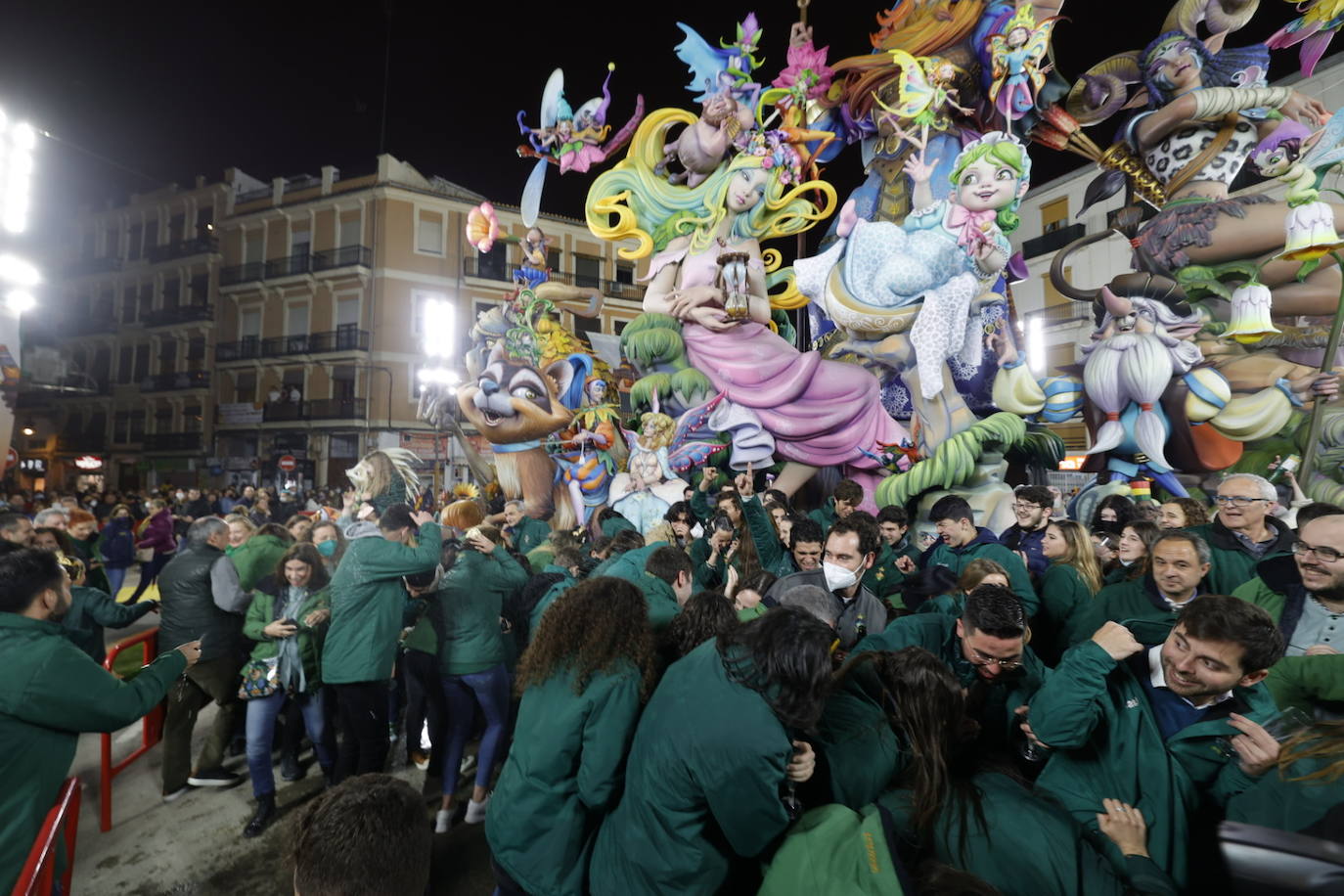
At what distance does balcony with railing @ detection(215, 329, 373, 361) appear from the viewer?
25.0 metres

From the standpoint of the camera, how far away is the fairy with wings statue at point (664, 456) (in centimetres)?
922

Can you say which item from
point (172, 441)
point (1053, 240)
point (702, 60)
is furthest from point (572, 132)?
point (172, 441)

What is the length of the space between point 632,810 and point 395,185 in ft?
91.4

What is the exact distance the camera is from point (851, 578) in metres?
3.11

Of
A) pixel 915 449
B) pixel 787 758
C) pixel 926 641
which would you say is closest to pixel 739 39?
pixel 915 449

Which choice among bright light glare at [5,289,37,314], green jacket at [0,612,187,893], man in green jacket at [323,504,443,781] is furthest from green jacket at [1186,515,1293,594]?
bright light glare at [5,289,37,314]

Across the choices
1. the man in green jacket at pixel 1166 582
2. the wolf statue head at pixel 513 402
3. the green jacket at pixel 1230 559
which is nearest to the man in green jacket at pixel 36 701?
the man in green jacket at pixel 1166 582

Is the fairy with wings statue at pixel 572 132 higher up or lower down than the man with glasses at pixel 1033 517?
higher up

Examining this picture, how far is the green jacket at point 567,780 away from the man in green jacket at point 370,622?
170 cm

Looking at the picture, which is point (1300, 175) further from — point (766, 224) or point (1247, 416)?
point (766, 224)

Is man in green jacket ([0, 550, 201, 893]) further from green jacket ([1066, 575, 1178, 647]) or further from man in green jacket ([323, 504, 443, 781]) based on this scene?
green jacket ([1066, 575, 1178, 647])

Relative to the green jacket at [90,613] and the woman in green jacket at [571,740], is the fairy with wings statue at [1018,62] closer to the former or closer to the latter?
the woman in green jacket at [571,740]

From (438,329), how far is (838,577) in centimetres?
1792

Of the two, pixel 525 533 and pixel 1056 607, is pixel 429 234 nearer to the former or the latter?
pixel 525 533
